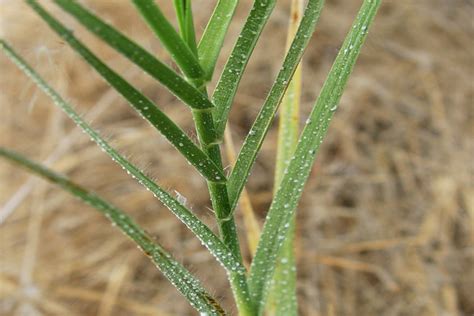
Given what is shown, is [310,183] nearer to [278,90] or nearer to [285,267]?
[285,267]

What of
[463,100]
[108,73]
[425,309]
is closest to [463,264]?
[425,309]

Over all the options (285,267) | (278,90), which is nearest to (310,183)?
(285,267)

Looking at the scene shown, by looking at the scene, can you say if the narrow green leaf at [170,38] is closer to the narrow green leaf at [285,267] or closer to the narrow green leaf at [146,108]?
the narrow green leaf at [146,108]

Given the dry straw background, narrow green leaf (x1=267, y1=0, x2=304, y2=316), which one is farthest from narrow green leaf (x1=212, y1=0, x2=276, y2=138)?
the dry straw background

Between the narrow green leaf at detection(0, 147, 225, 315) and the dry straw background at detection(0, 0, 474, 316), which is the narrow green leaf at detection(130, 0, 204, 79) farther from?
the dry straw background at detection(0, 0, 474, 316)

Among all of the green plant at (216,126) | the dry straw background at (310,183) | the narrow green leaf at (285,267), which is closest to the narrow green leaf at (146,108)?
the green plant at (216,126)
